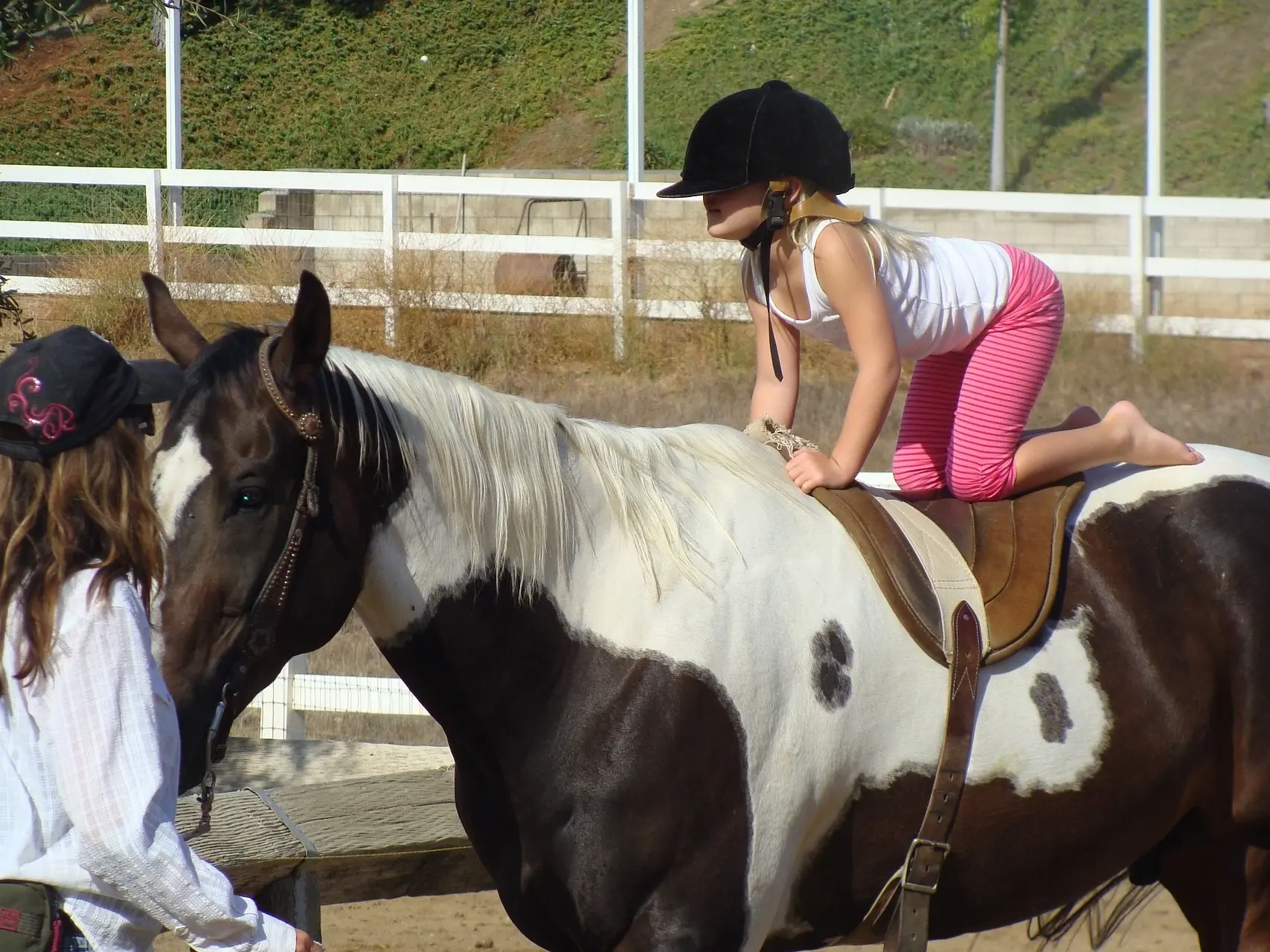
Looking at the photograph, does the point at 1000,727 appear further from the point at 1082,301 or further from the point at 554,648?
the point at 1082,301

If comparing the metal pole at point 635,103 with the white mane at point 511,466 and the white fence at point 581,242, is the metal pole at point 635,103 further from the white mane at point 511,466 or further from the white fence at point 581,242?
the white mane at point 511,466

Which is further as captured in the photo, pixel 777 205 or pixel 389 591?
pixel 777 205

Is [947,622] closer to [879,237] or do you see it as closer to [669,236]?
[879,237]

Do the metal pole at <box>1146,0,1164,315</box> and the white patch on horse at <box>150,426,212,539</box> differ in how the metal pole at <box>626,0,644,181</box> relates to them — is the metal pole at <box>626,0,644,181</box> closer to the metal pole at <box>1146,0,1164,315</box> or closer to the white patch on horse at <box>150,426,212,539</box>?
the metal pole at <box>1146,0,1164,315</box>

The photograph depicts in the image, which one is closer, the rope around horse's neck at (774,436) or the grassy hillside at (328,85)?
the rope around horse's neck at (774,436)

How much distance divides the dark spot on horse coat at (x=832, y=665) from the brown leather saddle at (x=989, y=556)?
119 millimetres

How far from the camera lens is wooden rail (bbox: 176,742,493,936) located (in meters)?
3.08

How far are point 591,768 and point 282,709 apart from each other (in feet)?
9.27

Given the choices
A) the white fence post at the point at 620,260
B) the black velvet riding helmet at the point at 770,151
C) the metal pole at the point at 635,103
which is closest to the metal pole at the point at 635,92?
the metal pole at the point at 635,103

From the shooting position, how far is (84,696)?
150 centimetres

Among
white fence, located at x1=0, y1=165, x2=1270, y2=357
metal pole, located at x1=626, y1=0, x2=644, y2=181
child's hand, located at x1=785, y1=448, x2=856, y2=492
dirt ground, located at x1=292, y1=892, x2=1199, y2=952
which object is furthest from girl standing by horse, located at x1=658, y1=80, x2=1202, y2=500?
metal pole, located at x1=626, y1=0, x2=644, y2=181

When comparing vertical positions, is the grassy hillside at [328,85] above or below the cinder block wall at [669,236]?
above

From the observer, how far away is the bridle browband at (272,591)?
1961 mm

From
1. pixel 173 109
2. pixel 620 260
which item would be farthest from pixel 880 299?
pixel 173 109
